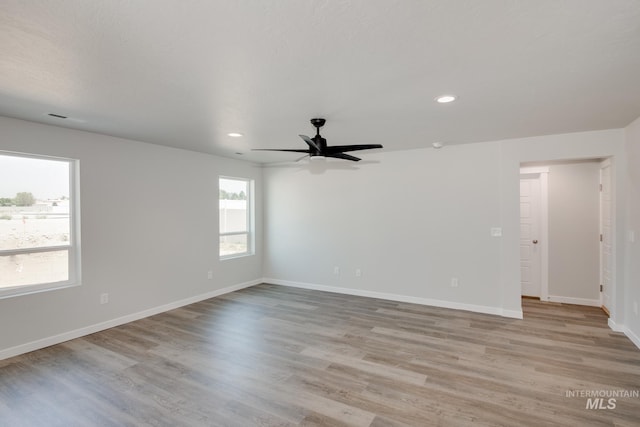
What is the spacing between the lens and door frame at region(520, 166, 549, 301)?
202 inches

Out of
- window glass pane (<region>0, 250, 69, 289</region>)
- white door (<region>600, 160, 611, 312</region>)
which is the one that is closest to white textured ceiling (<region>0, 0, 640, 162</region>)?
white door (<region>600, 160, 611, 312</region>)

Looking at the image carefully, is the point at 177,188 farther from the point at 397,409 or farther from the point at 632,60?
the point at 632,60

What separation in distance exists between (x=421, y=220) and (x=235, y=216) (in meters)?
3.49

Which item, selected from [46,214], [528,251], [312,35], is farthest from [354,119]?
[528,251]

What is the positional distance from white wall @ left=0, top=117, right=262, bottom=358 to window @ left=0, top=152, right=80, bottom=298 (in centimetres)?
14

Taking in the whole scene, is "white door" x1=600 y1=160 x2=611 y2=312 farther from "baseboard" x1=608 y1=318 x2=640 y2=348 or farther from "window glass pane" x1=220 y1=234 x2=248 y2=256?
"window glass pane" x1=220 y1=234 x2=248 y2=256

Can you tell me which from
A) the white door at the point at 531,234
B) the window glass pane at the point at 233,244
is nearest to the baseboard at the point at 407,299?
the window glass pane at the point at 233,244

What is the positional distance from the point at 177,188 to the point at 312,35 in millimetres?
3968

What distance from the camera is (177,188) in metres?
4.99

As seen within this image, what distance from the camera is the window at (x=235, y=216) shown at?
19.5ft

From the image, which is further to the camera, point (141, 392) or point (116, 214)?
point (116, 214)

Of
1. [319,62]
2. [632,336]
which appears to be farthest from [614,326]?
[319,62]

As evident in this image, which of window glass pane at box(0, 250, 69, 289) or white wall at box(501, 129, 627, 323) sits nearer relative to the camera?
window glass pane at box(0, 250, 69, 289)

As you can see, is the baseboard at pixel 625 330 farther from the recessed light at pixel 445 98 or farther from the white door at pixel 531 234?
the recessed light at pixel 445 98
